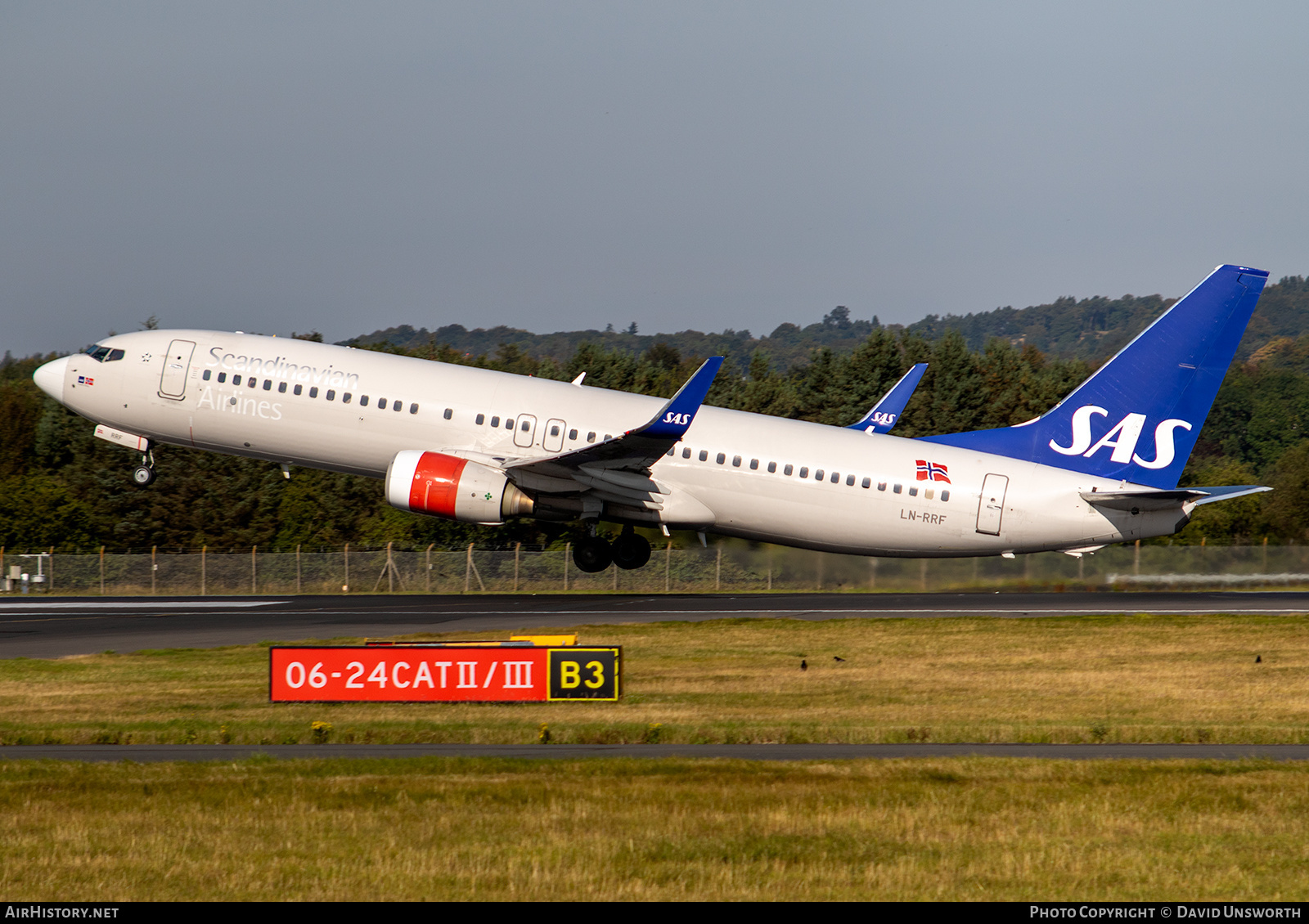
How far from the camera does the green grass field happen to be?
11.5 metres

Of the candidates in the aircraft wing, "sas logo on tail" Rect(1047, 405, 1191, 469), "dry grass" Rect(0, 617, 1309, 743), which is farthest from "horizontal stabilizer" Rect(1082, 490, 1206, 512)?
the aircraft wing

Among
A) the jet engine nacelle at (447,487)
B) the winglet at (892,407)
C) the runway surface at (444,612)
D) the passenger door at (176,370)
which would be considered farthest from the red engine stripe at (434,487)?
the winglet at (892,407)

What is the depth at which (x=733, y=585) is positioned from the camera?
4609 cm

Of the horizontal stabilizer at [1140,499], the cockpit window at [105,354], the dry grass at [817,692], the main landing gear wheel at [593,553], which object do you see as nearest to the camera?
the dry grass at [817,692]

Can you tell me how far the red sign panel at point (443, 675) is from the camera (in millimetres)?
21812

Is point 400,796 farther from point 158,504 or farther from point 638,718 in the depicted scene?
point 158,504

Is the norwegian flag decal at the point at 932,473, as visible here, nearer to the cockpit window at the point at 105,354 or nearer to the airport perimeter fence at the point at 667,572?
the airport perimeter fence at the point at 667,572

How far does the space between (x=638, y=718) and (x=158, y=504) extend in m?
54.6

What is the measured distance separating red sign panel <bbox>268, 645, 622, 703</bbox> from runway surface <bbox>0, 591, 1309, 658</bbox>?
8324 millimetres

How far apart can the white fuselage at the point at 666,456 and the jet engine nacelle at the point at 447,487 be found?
3.93ft

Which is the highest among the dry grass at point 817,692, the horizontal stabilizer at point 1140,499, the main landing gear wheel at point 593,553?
the horizontal stabilizer at point 1140,499

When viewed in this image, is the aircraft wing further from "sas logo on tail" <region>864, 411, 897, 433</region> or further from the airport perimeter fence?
"sas logo on tail" <region>864, 411, 897, 433</region>

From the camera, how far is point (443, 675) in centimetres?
2189

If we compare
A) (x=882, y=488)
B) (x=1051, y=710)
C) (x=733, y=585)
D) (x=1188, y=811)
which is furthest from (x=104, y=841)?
(x=733, y=585)
